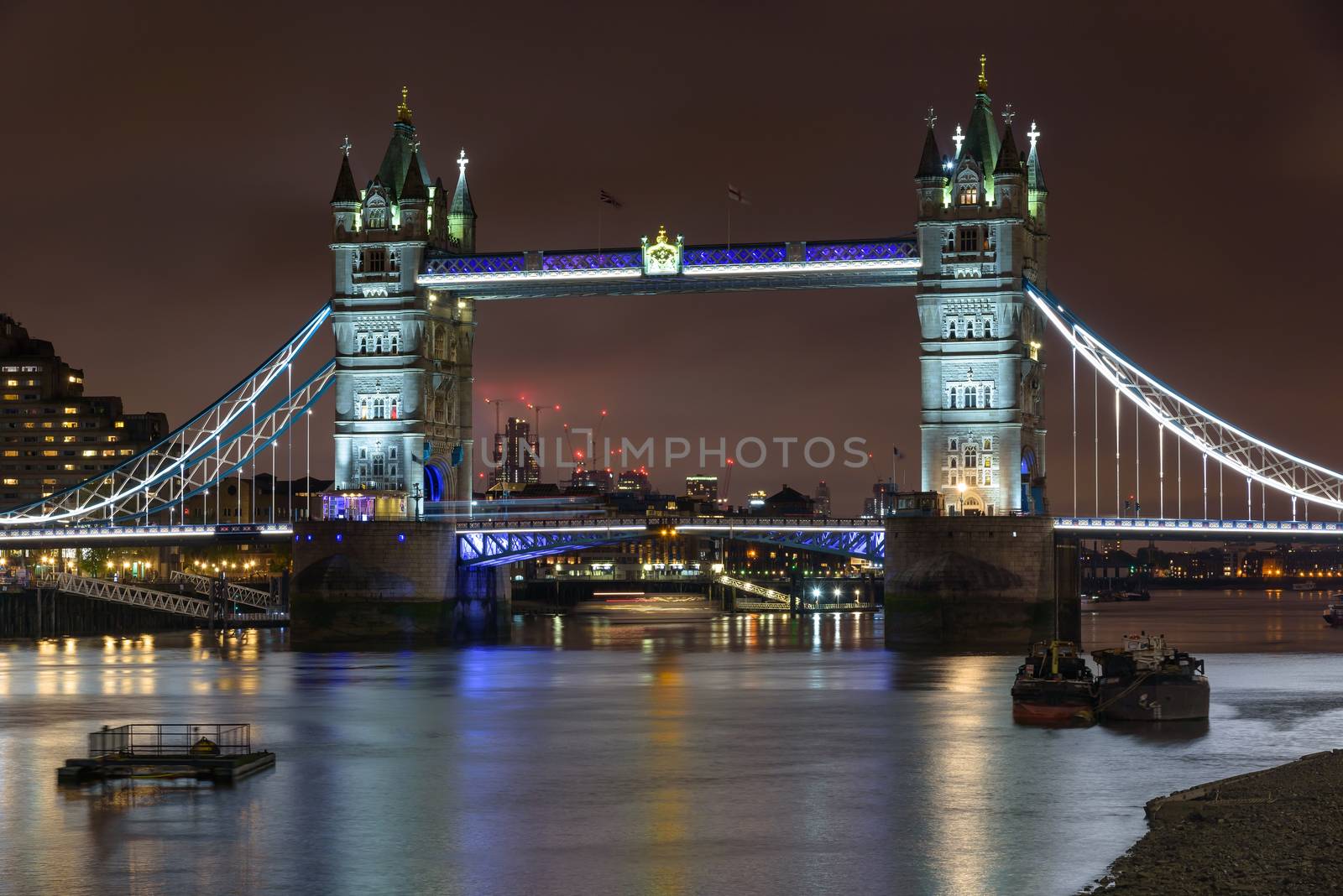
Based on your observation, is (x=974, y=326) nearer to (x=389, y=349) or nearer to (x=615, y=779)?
(x=389, y=349)

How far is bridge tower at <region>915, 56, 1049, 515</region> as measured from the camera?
88312 millimetres

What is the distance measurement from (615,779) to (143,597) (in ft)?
284

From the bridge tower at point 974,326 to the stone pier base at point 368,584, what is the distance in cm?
2409

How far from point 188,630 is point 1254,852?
3979 inches

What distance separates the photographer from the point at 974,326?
88812 millimetres

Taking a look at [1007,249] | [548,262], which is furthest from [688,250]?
[1007,249]

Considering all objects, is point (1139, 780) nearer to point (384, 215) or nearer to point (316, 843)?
point (316, 843)

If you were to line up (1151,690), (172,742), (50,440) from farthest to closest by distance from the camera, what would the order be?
(50,440), (1151,690), (172,742)

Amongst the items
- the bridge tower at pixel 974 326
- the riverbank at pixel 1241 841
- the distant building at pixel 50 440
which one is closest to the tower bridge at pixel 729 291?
the bridge tower at pixel 974 326

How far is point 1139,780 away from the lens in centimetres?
4150

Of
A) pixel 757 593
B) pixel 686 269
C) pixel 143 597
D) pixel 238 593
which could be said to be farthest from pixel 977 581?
pixel 757 593

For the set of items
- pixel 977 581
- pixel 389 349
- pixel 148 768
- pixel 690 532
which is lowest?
pixel 148 768

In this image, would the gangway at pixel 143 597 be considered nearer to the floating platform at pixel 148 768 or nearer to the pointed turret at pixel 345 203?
the pointed turret at pixel 345 203

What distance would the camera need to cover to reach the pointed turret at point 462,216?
101625 millimetres
